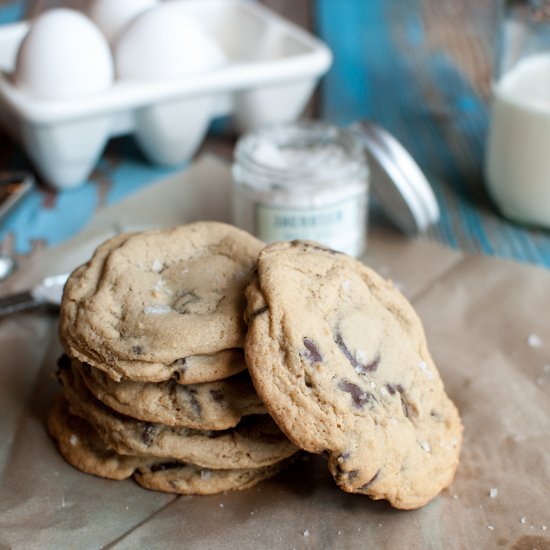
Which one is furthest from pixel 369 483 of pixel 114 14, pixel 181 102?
pixel 114 14

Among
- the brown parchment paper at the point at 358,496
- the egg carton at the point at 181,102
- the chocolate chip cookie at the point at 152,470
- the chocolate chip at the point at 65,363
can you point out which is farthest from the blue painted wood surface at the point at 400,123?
the chocolate chip cookie at the point at 152,470

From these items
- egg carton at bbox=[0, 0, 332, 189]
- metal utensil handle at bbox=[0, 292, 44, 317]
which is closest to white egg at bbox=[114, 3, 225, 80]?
egg carton at bbox=[0, 0, 332, 189]

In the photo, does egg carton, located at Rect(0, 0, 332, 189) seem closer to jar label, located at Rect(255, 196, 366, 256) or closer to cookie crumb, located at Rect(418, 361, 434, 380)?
jar label, located at Rect(255, 196, 366, 256)

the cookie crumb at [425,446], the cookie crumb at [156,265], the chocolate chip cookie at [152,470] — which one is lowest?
the chocolate chip cookie at [152,470]

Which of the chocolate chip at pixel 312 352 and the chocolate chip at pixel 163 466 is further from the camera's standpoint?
the chocolate chip at pixel 163 466

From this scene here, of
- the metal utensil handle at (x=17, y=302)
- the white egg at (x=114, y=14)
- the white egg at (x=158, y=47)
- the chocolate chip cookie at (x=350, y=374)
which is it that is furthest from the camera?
the white egg at (x=114, y=14)

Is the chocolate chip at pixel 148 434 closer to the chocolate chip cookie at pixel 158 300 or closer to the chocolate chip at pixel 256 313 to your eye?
the chocolate chip cookie at pixel 158 300
